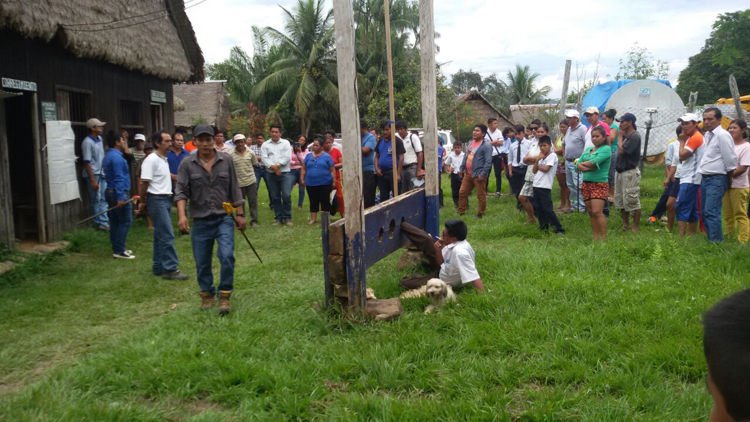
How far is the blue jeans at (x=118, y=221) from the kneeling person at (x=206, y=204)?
2964 millimetres

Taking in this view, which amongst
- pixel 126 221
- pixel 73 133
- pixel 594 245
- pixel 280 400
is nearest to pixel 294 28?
pixel 73 133

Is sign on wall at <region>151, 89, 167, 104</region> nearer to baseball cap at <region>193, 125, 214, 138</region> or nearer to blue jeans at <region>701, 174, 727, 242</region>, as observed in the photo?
baseball cap at <region>193, 125, 214, 138</region>

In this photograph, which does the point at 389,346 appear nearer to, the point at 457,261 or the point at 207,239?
the point at 457,261

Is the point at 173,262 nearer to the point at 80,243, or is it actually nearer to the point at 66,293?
the point at 66,293

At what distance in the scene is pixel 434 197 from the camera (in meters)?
7.56

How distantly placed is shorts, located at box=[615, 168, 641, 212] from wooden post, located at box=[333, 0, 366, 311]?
16.3 ft

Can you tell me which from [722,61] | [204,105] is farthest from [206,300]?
[722,61]

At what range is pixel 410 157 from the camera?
35.6ft

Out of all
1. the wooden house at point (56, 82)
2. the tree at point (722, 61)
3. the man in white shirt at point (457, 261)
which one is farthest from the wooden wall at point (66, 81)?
the tree at point (722, 61)

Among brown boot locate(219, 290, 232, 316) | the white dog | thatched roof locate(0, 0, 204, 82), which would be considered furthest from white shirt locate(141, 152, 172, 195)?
the white dog

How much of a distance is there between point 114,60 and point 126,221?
3.90 metres

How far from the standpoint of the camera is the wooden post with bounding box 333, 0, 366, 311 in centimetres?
505

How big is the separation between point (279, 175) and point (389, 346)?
758 cm

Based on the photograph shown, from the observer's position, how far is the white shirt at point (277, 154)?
39.0ft
